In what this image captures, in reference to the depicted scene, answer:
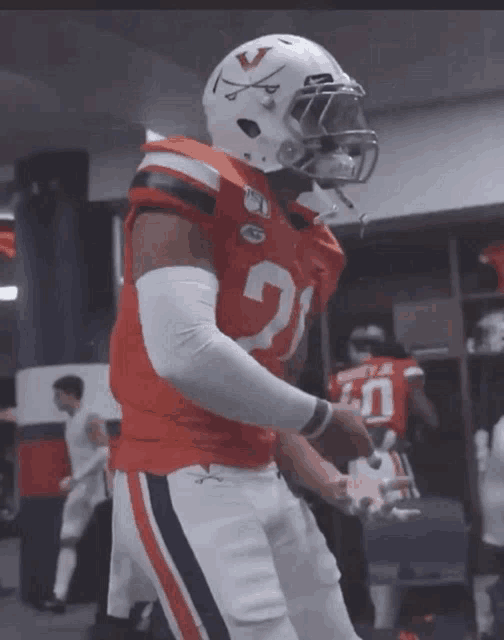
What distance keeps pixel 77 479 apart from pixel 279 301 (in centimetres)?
211

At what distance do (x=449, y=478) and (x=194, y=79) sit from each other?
1.91 m

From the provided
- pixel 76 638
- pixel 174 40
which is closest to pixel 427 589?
pixel 76 638

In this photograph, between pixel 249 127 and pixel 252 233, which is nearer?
→ pixel 252 233

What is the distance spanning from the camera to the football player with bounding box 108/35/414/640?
2.99 feet

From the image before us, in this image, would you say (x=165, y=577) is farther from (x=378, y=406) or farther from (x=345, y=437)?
(x=378, y=406)

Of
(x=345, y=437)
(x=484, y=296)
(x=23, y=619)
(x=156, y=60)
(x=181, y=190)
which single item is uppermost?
(x=156, y=60)

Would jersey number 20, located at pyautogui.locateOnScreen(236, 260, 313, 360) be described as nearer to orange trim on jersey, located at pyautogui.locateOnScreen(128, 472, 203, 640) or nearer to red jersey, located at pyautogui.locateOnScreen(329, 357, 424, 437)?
orange trim on jersey, located at pyautogui.locateOnScreen(128, 472, 203, 640)

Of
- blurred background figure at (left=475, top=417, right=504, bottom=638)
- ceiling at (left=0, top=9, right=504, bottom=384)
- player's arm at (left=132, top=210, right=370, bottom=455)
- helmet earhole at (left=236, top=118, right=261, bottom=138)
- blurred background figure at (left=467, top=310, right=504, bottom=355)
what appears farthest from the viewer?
blurred background figure at (left=467, top=310, right=504, bottom=355)

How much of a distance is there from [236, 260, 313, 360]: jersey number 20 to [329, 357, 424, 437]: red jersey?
1.80m

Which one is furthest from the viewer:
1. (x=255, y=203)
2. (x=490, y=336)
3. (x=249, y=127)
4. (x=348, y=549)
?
(x=490, y=336)

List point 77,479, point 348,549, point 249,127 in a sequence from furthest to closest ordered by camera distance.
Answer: point 348,549, point 77,479, point 249,127

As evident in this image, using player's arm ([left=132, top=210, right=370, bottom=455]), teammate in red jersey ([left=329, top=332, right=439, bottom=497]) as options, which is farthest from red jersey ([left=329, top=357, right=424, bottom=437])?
player's arm ([left=132, top=210, right=370, bottom=455])

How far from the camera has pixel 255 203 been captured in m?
1.00

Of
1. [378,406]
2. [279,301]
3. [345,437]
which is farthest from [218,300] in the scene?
[378,406]
